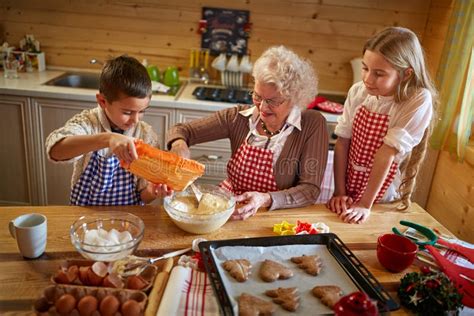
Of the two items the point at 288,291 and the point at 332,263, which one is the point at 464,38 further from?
the point at 288,291

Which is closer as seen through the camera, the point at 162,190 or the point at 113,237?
the point at 113,237

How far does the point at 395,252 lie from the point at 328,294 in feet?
0.91

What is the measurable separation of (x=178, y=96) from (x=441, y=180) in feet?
5.40

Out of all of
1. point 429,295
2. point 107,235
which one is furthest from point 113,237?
point 429,295

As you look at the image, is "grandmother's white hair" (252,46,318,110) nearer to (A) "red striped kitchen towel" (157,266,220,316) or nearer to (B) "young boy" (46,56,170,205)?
(B) "young boy" (46,56,170,205)

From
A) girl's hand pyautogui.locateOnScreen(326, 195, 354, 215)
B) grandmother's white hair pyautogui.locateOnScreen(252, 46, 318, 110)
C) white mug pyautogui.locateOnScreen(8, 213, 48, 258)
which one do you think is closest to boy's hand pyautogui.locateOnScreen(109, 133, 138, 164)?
white mug pyautogui.locateOnScreen(8, 213, 48, 258)

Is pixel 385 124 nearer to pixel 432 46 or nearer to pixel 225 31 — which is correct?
pixel 432 46

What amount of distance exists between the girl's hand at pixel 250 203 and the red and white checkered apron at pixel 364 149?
0.42 m

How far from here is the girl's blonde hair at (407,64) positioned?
4.73 feet

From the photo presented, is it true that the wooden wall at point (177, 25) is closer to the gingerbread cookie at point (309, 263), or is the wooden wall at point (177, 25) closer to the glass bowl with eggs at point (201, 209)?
the glass bowl with eggs at point (201, 209)

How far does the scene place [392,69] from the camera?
57.4 inches

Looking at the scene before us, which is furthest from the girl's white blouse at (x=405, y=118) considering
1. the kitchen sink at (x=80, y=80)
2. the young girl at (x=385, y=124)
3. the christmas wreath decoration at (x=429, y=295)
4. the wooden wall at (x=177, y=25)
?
the kitchen sink at (x=80, y=80)

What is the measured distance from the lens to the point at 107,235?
113cm

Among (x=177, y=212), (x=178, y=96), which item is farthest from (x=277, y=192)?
(x=178, y=96)
